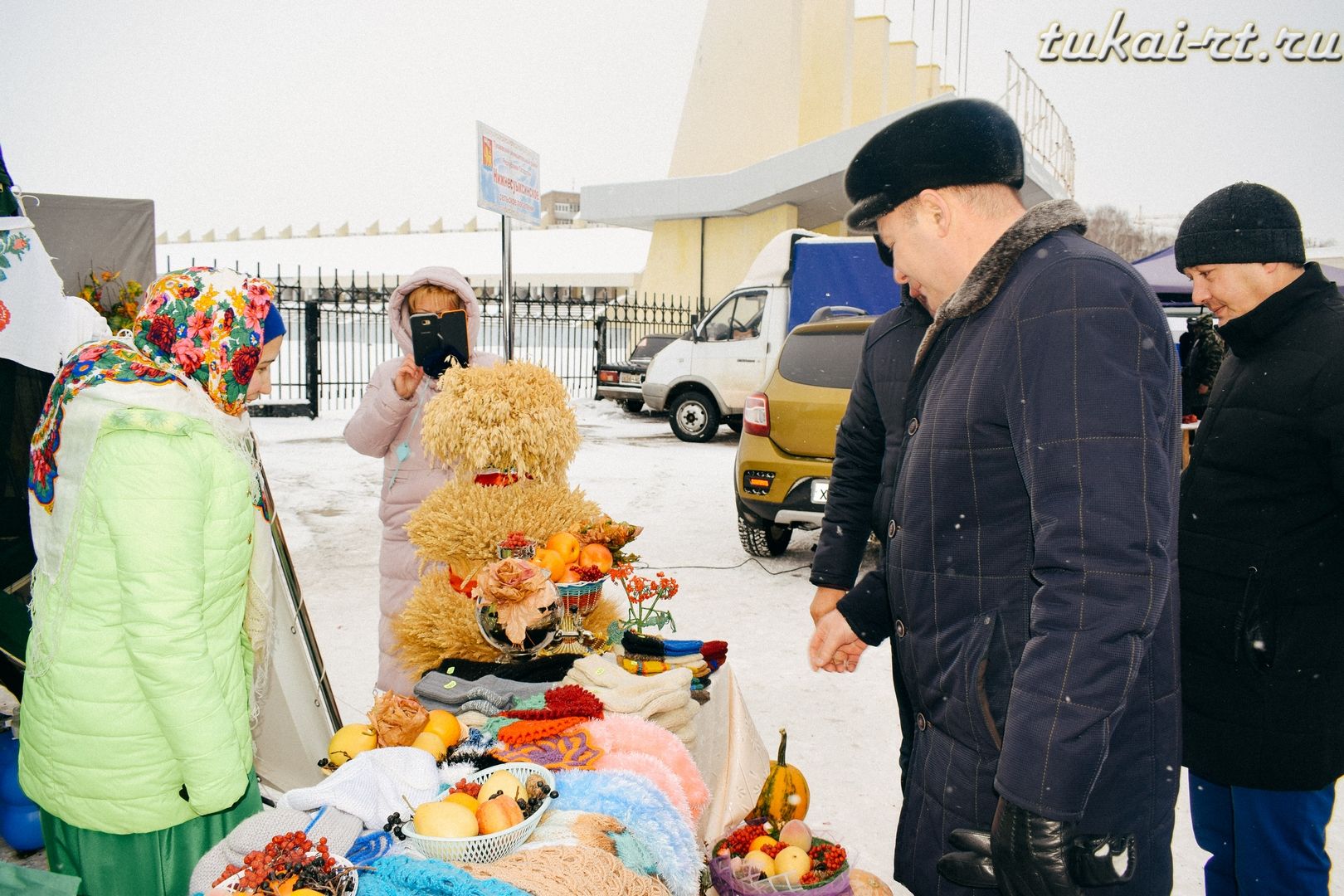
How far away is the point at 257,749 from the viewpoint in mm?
2934

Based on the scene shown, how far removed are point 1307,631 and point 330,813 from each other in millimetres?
2281

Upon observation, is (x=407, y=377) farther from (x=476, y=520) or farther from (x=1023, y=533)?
(x=1023, y=533)

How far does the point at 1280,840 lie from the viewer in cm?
214

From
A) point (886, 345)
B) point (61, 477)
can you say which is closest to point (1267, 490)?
point (886, 345)

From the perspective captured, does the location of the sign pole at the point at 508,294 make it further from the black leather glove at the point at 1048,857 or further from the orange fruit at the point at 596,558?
the black leather glove at the point at 1048,857

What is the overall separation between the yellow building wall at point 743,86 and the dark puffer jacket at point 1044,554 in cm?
2297

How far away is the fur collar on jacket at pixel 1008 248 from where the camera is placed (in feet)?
4.80

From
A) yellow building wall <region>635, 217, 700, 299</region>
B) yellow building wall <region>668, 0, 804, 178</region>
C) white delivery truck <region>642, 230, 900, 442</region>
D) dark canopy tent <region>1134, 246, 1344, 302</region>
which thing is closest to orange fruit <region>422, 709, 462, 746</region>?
white delivery truck <region>642, 230, 900, 442</region>

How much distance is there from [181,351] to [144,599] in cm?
66

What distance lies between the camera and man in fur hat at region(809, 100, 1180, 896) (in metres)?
1.26

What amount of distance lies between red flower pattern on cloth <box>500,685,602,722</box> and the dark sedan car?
559 inches

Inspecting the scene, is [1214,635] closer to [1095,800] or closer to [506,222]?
[1095,800]

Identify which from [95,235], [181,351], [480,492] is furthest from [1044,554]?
[95,235]

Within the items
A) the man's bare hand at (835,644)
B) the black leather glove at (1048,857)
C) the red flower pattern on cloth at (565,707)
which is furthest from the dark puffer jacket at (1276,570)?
the red flower pattern on cloth at (565,707)
